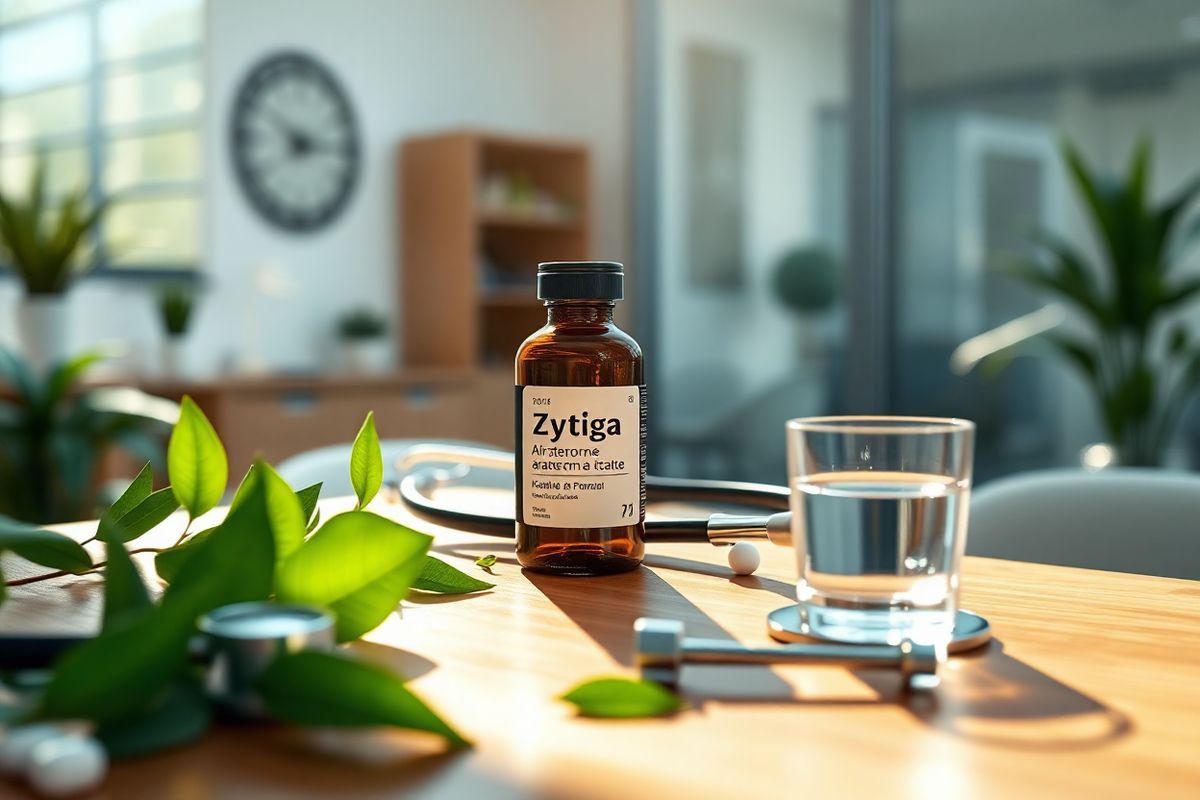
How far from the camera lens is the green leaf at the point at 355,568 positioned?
1.80 feet

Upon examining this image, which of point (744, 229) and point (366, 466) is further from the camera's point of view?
point (744, 229)

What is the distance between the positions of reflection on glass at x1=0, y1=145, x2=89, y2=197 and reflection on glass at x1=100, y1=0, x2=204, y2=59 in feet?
1.08

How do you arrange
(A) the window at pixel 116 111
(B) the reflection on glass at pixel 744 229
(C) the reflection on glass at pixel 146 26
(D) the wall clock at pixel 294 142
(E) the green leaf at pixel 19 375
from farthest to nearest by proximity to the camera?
(B) the reflection on glass at pixel 744 229 → (D) the wall clock at pixel 294 142 → (C) the reflection on glass at pixel 146 26 → (A) the window at pixel 116 111 → (E) the green leaf at pixel 19 375

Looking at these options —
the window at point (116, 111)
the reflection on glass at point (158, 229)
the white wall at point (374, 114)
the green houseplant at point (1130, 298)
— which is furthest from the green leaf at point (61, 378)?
the green houseplant at point (1130, 298)

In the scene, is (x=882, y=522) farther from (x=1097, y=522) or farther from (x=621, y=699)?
(x=1097, y=522)

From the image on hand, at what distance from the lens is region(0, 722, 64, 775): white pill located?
0.43 meters

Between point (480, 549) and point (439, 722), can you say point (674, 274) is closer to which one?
point (480, 549)

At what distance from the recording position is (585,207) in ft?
15.4

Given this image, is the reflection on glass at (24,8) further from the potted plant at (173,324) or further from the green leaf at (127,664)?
the green leaf at (127,664)

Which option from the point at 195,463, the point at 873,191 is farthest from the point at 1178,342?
the point at 195,463

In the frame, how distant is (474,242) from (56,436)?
179cm

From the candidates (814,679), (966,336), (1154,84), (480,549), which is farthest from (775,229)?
(814,679)

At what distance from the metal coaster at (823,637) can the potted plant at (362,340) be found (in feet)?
12.0

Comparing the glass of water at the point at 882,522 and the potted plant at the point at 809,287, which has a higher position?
the potted plant at the point at 809,287
